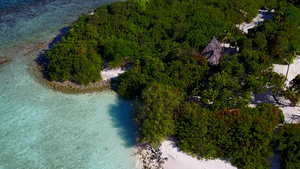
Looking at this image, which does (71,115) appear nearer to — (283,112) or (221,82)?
(221,82)

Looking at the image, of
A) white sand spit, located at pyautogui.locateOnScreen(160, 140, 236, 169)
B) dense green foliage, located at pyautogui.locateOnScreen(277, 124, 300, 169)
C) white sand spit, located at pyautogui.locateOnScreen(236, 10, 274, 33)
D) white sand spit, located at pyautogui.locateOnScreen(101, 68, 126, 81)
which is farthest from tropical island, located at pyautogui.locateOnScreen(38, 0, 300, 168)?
white sand spit, located at pyautogui.locateOnScreen(236, 10, 274, 33)

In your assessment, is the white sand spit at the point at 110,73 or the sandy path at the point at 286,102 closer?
the sandy path at the point at 286,102

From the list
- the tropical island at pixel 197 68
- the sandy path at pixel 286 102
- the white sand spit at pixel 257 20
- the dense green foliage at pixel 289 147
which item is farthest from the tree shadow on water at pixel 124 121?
the white sand spit at pixel 257 20

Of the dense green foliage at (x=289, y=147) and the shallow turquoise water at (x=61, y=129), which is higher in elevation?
the dense green foliage at (x=289, y=147)

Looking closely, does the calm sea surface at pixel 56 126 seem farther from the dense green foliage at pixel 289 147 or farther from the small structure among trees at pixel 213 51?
the dense green foliage at pixel 289 147

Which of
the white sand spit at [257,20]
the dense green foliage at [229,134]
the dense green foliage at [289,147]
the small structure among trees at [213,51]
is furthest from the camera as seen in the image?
the white sand spit at [257,20]

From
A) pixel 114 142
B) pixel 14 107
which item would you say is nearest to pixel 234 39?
pixel 114 142

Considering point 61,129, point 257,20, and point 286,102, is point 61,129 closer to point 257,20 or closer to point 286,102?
point 286,102
